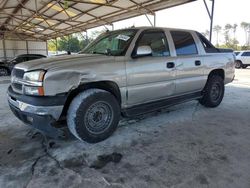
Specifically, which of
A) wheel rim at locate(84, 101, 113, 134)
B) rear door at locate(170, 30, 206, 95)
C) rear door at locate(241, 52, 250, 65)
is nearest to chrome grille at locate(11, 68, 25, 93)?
wheel rim at locate(84, 101, 113, 134)

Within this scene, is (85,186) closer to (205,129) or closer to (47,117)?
(47,117)

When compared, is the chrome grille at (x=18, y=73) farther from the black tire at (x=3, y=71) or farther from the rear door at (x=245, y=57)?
the rear door at (x=245, y=57)

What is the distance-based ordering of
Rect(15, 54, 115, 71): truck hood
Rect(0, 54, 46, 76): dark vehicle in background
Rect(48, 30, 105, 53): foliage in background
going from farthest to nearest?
Rect(48, 30, 105, 53): foliage in background → Rect(0, 54, 46, 76): dark vehicle in background → Rect(15, 54, 115, 71): truck hood

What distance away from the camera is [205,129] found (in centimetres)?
386

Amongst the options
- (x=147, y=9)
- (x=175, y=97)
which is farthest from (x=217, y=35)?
(x=175, y=97)

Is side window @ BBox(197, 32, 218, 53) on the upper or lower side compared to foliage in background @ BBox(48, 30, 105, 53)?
lower

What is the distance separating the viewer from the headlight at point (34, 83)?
276cm

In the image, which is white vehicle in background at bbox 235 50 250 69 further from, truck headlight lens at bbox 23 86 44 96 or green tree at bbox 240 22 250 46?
green tree at bbox 240 22 250 46

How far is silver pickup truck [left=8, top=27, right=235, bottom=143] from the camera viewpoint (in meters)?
2.83

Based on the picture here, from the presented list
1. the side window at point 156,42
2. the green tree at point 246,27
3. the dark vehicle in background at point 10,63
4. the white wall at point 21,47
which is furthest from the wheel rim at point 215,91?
the green tree at point 246,27

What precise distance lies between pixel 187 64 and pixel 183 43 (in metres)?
0.44

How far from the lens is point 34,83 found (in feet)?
9.19

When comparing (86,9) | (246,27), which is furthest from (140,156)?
(246,27)

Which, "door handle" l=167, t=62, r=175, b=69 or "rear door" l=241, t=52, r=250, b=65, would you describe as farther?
"rear door" l=241, t=52, r=250, b=65
